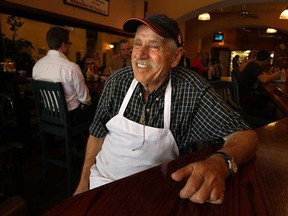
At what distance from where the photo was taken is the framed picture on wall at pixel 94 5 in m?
4.12

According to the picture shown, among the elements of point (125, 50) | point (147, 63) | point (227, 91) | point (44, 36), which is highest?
point (44, 36)

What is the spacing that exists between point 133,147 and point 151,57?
17.1 inches

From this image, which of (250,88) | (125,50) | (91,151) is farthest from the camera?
(125,50)

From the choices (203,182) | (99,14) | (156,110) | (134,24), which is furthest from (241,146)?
(99,14)

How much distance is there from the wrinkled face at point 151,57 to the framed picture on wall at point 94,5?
330cm

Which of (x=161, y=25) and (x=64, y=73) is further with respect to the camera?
(x=64, y=73)

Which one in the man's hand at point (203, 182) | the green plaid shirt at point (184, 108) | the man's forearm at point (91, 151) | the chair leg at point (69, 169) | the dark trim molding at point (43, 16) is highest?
the dark trim molding at point (43, 16)

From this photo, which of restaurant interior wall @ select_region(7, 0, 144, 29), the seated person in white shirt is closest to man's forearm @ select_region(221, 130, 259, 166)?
the seated person in white shirt

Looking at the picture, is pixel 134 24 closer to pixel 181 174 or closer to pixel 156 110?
pixel 156 110

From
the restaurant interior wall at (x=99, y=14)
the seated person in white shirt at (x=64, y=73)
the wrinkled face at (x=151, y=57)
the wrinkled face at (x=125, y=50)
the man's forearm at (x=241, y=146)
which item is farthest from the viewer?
the wrinkled face at (x=125, y=50)

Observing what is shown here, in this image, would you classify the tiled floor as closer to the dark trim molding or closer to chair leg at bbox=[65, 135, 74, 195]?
chair leg at bbox=[65, 135, 74, 195]

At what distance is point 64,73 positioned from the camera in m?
2.44

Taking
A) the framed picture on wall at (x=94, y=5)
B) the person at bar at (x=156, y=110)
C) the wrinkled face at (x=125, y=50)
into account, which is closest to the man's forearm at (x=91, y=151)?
the person at bar at (x=156, y=110)

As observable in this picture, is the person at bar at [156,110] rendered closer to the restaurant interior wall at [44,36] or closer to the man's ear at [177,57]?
the man's ear at [177,57]
